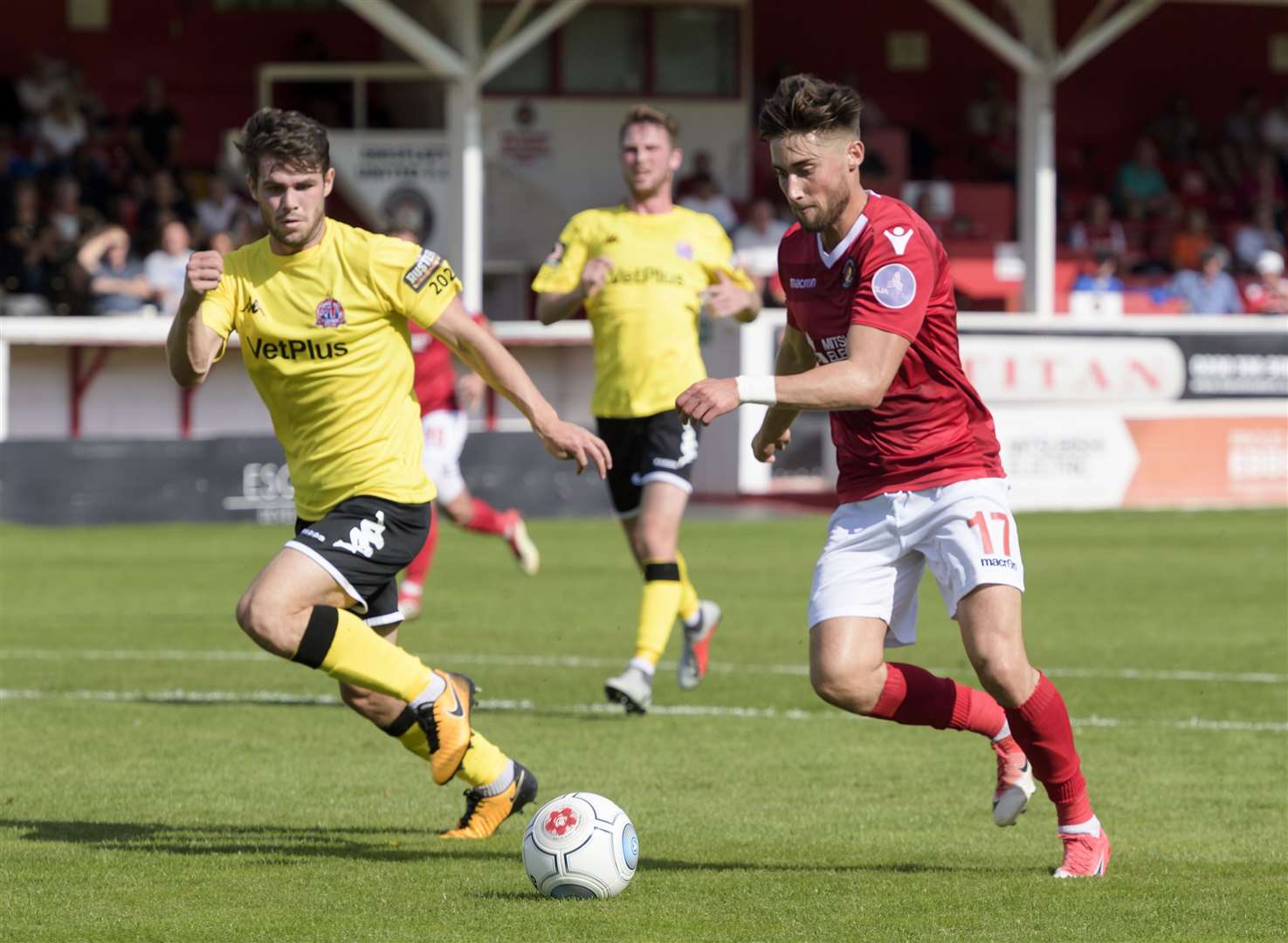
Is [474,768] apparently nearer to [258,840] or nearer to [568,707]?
[258,840]

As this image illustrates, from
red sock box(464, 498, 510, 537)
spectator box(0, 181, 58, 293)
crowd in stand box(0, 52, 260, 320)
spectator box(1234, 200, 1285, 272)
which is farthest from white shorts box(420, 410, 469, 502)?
spectator box(1234, 200, 1285, 272)

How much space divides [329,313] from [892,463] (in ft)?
5.80

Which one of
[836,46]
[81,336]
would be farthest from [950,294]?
[836,46]

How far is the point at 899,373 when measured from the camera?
19.6 feet

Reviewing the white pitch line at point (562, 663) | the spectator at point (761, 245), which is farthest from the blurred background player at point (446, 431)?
the spectator at point (761, 245)

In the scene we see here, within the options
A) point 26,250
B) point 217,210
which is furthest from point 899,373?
point 217,210

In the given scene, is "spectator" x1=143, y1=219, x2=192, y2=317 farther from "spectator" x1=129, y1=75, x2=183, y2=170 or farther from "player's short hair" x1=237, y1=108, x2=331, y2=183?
"player's short hair" x1=237, y1=108, x2=331, y2=183

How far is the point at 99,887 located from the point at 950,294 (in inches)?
112

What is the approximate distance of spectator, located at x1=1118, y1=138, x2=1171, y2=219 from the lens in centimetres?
2891

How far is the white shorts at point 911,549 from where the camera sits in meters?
5.85

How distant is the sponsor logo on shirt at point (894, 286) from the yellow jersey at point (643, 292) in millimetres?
3817

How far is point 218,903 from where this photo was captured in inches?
218

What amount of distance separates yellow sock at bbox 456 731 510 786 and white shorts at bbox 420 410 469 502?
6.37m

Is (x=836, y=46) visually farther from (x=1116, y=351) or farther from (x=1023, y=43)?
(x=1116, y=351)
